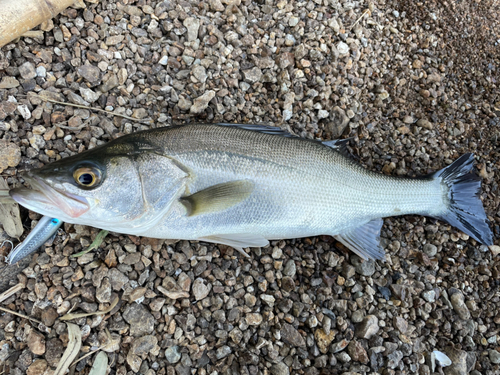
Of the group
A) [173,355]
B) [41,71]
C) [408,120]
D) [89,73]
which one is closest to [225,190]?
[173,355]

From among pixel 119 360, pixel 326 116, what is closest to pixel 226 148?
pixel 326 116

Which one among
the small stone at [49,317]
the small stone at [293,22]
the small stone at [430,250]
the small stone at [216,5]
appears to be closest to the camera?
the small stone at [49,317]

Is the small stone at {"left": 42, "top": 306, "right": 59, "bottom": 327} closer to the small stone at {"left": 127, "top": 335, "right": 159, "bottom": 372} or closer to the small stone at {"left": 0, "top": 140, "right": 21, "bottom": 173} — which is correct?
the small stone at {"left": 127, "top": 335, "right": 159, "bottom": 372}

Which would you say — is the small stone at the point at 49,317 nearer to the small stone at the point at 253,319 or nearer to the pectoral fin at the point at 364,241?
the small stone at the point at 253,319

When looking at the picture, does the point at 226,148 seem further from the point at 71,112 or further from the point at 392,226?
the point at 392,226

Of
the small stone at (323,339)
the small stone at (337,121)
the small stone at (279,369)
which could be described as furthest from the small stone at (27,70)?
the small stone at (323,339)
